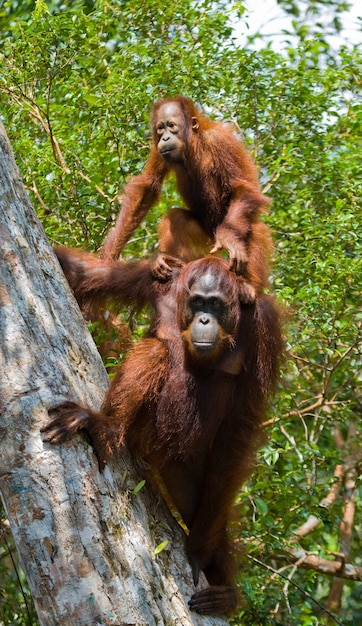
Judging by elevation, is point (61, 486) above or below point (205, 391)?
below

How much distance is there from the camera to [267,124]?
6016 millimetres

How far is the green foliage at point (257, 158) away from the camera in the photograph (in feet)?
16.5

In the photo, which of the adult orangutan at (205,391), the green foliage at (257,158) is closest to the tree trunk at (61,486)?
the adult orangutan at (205,391)

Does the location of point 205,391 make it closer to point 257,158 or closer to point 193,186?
point 193,186

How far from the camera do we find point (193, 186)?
18.6 feet

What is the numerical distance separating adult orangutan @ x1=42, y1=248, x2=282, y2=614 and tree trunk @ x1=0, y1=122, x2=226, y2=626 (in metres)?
0.47

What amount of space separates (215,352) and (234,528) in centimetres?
109

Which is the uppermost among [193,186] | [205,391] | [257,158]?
[257,158]

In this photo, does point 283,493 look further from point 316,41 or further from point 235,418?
point 316,41

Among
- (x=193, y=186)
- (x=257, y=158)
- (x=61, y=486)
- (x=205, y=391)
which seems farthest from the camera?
(x=257, y=158)

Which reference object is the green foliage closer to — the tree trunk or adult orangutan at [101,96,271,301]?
adult orangutan at [101,96,271,301]

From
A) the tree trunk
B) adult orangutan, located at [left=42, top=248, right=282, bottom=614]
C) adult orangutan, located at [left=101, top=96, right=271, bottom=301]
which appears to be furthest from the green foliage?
the tree trunk

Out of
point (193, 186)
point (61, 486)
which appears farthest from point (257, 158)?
point (61, 486)

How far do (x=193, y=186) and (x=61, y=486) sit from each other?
3186 millimetres
